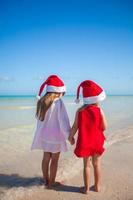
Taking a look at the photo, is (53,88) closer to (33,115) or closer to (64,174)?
(64,174)

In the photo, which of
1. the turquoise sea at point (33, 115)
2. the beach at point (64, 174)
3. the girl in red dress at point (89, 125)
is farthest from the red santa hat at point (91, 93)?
the turquoise sea at point (33, 115)

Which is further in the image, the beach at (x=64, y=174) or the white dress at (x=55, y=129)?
the white dress at (x=55, y=129)

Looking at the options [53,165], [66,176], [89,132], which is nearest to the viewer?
[89,132]

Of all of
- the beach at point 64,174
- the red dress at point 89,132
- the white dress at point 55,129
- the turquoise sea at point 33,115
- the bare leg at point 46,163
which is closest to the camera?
the red dress at point 89,132

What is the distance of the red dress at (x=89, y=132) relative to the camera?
3.13 m

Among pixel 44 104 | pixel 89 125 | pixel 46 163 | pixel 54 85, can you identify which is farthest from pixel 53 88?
pixel 46 163

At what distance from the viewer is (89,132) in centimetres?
316

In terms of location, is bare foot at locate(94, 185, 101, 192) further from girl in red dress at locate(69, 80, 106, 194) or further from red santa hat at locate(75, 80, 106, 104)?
red santa hat at locate(75, 80, 106, 104)

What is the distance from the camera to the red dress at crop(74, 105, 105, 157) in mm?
3133

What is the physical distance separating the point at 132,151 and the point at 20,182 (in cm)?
274

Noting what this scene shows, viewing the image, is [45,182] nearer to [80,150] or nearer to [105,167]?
[80,150]

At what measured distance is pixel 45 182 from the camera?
3.58 metres

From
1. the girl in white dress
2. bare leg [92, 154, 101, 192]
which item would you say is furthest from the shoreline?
the girl in white dress

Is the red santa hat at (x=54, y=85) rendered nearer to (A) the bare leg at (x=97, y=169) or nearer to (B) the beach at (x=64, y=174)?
(A) the bare leg at (x=97, y=169)
